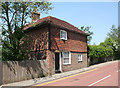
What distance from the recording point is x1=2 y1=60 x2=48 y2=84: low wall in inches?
362

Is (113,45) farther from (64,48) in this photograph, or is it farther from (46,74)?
(46,74)

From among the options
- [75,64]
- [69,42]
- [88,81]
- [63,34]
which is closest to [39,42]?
[63,34]

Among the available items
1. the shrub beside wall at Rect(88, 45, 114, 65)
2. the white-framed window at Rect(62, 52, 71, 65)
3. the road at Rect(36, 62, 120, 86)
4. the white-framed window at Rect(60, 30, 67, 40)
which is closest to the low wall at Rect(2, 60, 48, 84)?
the road at Rect(36, 62, 120, 86)

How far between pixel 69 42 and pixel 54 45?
326 cm

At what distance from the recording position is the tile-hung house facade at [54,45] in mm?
13578

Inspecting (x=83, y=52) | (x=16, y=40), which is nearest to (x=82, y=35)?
(x=83, y=52)

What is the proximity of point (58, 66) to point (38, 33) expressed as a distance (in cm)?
477

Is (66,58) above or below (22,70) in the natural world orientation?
above

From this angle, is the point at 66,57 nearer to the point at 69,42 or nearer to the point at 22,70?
the point at 69,42

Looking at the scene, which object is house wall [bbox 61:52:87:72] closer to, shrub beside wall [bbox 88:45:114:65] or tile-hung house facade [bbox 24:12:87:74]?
tile-hung house facade [bbox 24:12:87:74]

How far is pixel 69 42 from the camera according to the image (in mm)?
16766

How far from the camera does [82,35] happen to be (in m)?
20.0

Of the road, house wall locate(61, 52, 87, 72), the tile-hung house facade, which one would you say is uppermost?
the tile-hung house facade

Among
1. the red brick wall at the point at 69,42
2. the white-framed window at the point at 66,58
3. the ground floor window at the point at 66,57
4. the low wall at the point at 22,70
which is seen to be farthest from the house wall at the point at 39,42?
the ground floor window at the point at 66,57
